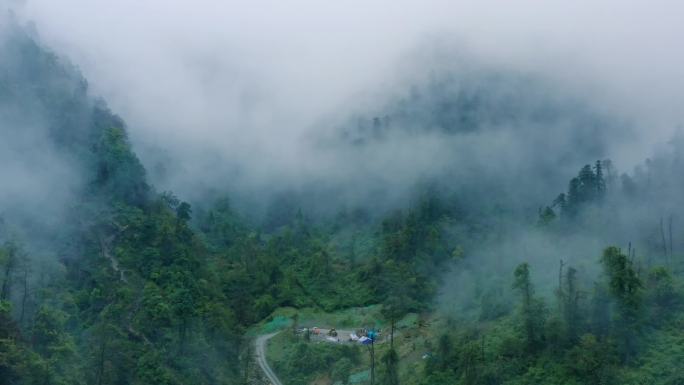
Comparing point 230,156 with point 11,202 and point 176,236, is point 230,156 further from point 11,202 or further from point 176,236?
point 11,202

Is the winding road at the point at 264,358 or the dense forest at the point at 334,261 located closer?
the dense forest at the point at 334,261

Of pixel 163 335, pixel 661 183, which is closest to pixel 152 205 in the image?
pixel 163 335

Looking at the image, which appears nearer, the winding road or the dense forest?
the dense forest

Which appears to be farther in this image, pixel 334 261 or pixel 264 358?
pixel 334 261

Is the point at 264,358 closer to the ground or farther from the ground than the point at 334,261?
closer to the ground
